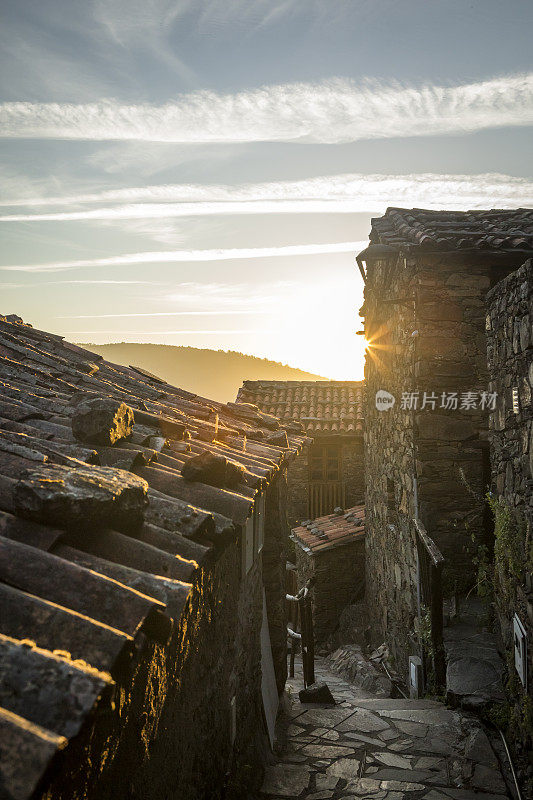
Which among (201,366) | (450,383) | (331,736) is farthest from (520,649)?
(201,366)

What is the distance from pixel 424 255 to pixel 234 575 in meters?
4.63

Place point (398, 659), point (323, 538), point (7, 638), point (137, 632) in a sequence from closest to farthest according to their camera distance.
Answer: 1. point (7, 638)
2. point (137, 632)
3. point (398, 659)
4. point (323, 538)

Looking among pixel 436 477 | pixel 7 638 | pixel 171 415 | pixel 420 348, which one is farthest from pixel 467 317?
pixel 7 638

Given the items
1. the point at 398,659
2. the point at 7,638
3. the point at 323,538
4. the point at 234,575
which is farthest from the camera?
the point at 323,538

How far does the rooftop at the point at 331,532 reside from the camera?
40.8ft

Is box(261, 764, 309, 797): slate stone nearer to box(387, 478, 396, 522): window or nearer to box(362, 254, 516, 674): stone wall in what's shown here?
box(362, 254, 516, 674): stone wall

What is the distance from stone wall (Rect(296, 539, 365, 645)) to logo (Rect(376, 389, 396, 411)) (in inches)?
152

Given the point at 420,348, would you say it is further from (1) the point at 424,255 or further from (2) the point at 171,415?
(2) the point at 171,415

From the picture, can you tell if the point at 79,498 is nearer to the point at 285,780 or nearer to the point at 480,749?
the point at 285,780

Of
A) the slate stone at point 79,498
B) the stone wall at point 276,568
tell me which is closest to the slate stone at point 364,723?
the stone wall at point 276,568

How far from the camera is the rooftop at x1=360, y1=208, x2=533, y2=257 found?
6.59 m

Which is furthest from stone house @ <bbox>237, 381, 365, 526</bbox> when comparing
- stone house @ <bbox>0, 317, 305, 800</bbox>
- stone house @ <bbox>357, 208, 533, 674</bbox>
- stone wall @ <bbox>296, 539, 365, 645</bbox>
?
stone house @ <bbox>0, 317, 305, 800</bbox>

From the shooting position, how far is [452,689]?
559cm

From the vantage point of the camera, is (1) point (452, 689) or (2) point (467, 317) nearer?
(1) point (452, 689)
